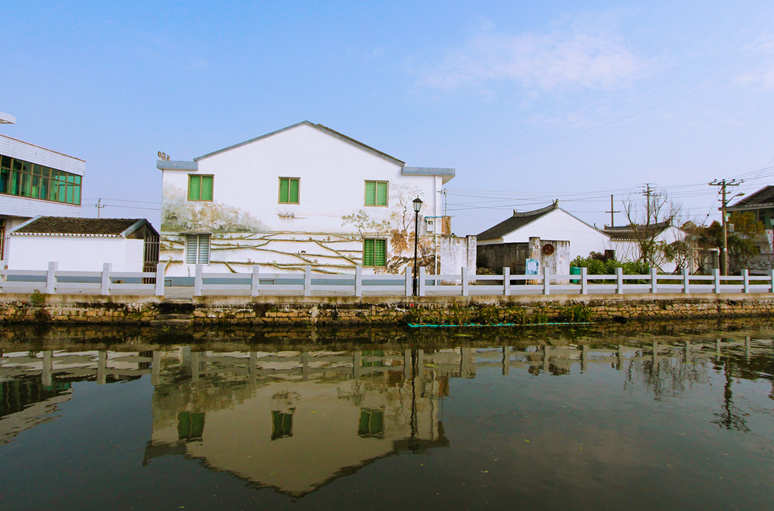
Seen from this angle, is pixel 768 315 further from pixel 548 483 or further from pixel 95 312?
pixel 95 312

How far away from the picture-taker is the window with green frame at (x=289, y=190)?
18625 mm

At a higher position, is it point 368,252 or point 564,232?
point 564,232

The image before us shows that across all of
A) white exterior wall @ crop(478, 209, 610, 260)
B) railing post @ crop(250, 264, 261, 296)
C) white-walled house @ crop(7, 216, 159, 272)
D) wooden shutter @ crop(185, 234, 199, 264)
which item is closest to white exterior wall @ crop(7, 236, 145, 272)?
white-walled house @ crop(7, 216, 159, 272)

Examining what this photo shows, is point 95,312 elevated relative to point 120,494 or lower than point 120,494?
elevated

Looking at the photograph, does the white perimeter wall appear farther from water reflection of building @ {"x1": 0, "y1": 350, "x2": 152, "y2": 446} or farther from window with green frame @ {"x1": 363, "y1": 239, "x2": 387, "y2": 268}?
water reflection of building @ {"x1": 0, "y1": 350, "x2": 152, "y2": 446}

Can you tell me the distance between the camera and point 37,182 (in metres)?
22.9

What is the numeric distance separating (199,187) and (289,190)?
370cm

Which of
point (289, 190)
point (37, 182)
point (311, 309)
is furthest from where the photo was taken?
point (37, 182)

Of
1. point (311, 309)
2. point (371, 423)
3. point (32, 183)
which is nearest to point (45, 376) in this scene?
point (371, 423)

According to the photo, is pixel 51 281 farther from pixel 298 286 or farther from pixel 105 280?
pixel 298 286

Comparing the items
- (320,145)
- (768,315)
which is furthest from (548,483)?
(768,315)

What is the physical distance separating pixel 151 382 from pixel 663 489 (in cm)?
724

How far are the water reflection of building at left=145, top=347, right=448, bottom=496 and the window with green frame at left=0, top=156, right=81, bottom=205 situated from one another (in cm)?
1925

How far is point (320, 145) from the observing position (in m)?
18.8
